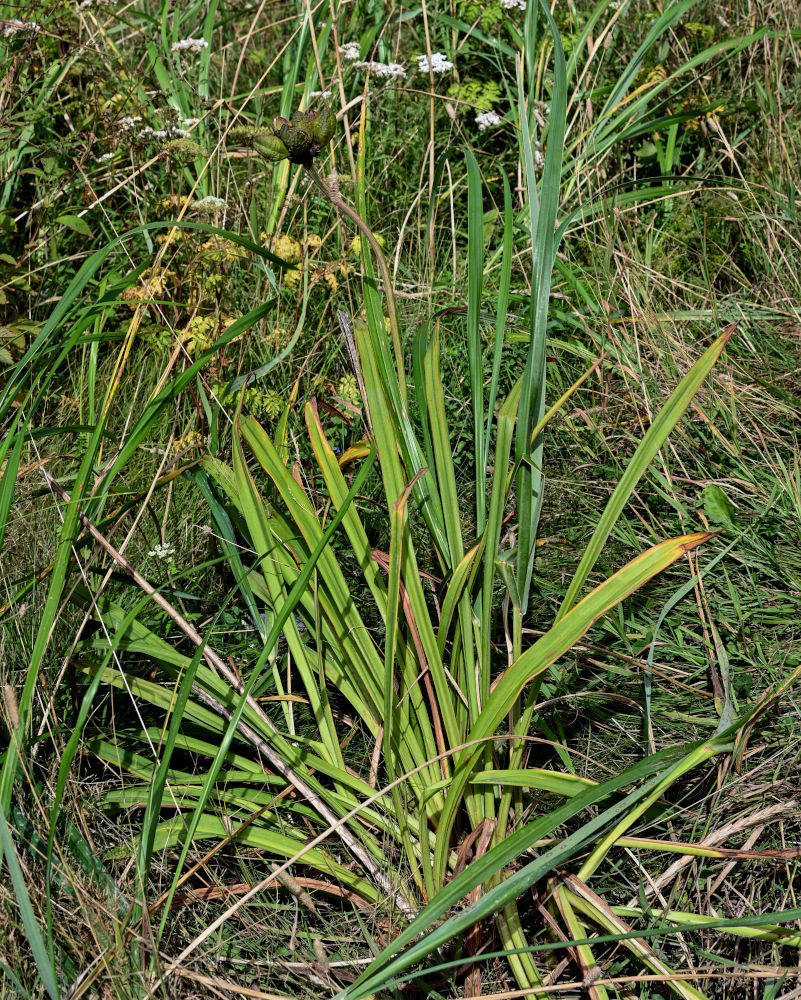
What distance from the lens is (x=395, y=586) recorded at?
111cm

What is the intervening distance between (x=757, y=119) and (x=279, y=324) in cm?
147

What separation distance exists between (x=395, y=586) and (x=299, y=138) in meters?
0.52

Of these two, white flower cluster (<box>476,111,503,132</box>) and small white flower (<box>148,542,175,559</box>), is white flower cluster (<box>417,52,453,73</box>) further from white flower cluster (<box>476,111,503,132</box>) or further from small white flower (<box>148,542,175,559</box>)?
small white flower (<box>148,542,175,559</box>)

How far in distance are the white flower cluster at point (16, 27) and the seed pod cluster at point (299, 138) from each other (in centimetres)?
126

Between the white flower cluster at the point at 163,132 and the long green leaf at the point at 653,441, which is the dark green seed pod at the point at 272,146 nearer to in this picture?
the long green leaf at the point at 653,441

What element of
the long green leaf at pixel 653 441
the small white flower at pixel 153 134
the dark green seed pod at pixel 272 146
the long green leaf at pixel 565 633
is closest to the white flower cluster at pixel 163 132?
the small white flower at pixel 153 134

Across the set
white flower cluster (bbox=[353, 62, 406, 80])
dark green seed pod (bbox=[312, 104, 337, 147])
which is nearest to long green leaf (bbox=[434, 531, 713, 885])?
dark green seed pod (bbox=[312, 104, 337, 147])

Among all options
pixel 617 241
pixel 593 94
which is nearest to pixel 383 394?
pixel 617 241

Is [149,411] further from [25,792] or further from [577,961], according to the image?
[577,961]

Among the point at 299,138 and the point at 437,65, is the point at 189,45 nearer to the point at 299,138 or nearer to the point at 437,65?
the point at 437,65

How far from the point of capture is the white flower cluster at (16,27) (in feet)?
6.45

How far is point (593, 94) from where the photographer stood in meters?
2.32

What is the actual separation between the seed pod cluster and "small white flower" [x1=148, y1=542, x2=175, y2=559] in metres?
0.74

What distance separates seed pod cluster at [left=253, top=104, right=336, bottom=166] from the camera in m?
1.00
